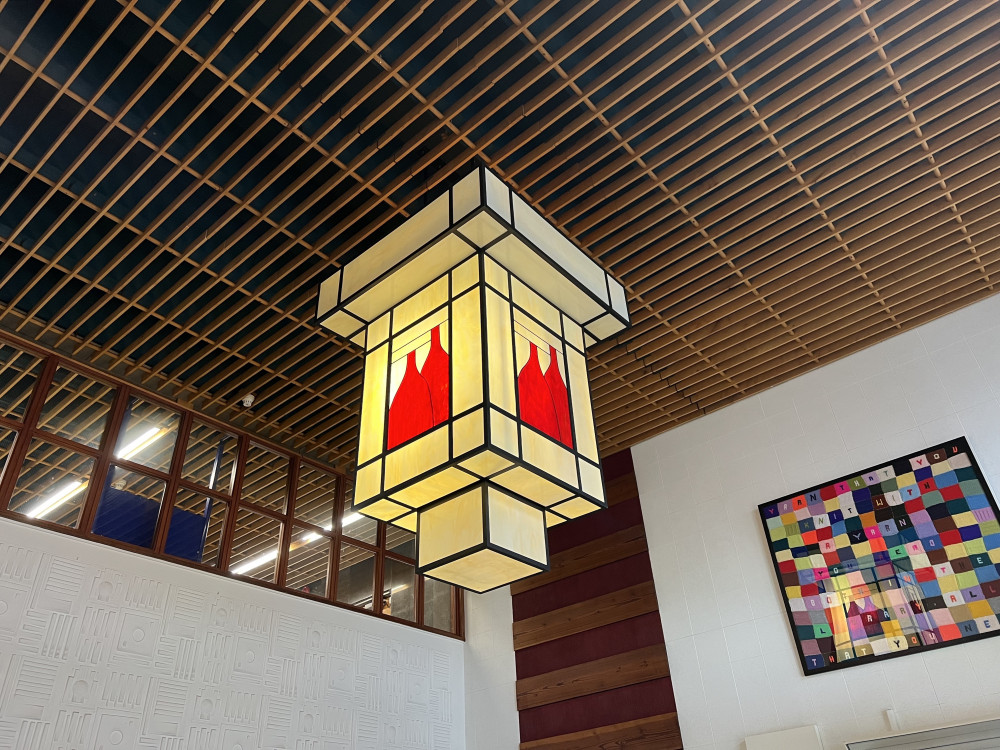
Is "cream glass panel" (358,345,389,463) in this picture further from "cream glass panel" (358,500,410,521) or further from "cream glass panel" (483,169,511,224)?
"cream glass panel" (483,169,511,224)

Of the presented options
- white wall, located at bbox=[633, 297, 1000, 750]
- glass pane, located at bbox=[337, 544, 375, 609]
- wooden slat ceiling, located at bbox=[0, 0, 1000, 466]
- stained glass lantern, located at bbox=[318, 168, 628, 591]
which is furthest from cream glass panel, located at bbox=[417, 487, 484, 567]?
glass pane, located at bbox=[337, 544, 375, 609]

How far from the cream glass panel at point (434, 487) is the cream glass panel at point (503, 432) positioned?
193 millimetres

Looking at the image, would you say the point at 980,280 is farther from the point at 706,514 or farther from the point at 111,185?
the point at 111,185

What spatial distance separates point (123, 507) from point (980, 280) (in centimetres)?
527

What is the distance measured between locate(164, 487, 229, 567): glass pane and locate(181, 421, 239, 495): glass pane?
0.22 m

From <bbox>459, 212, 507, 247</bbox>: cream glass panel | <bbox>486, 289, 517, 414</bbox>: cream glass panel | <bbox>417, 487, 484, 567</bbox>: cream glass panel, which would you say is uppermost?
<bbox>459, 212, 507, 247</bbox>: cream glass panel

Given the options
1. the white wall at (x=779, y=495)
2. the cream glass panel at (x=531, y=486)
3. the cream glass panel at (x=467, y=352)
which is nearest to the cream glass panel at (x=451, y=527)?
the cream glass panel at (x=531, y=486)

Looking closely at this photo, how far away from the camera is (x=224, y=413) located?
531 cm

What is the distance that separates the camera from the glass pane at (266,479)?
5652mm

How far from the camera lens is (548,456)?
2768 millimetres

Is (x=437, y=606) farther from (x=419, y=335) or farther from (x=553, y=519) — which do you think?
(x=419, y=335)

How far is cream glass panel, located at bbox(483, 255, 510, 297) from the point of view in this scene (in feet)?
9.81

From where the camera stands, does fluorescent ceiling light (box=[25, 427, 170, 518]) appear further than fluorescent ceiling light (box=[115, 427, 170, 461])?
No

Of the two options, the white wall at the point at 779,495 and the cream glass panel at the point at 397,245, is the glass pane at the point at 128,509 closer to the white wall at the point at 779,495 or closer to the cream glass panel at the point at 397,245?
the cream glass panel at the point at 397,245
